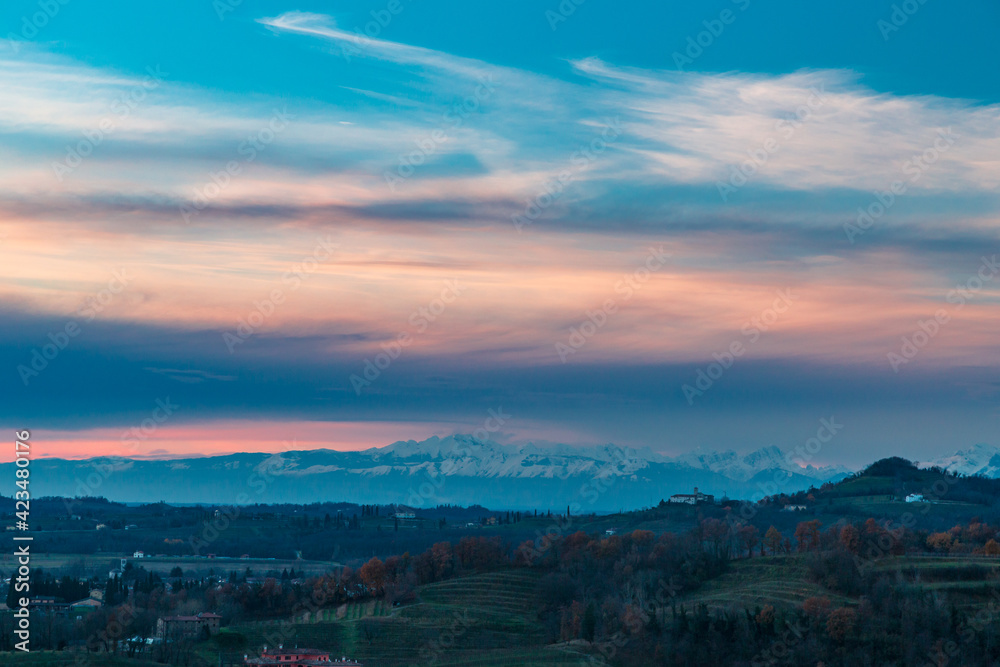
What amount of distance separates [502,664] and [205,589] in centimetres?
8188

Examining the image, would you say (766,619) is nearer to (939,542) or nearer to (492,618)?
(492,618)

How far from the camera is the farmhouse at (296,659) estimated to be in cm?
11306

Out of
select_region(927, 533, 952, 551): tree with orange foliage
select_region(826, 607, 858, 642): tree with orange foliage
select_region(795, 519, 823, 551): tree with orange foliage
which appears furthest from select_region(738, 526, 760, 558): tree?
select_region(826, 607, 858, 642): tree with orange foliage

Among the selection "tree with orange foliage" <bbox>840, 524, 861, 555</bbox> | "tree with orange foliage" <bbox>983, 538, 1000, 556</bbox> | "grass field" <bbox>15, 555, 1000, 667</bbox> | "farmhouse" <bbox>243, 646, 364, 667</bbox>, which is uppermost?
"tree with orange foliage" <bbox>840, 524, 861, 555</bbox>

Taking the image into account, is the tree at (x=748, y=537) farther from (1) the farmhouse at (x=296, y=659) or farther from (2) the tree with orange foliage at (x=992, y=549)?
(1) the farmhouse at (x=296, y=659)

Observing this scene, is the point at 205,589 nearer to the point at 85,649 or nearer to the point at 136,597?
the point at 136,597

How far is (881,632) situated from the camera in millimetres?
107562

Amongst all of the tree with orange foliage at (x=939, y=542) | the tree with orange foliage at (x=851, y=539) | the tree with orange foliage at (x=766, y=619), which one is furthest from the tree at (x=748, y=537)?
the tree with orange foliage at (x=766, y=619)

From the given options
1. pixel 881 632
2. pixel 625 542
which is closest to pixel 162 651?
pixel 881 632

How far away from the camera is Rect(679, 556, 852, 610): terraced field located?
124375mm

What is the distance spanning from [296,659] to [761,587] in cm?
5463

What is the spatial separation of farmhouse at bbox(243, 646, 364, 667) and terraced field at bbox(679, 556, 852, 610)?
39362 millimetres

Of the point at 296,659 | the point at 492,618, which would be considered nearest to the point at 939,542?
the point at 492,618

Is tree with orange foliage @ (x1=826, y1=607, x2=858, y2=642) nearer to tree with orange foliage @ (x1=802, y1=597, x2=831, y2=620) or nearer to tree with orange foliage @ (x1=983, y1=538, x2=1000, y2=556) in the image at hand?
tree with orange foliage @ (x1=802, y1=597, x2=831, y2=620)
